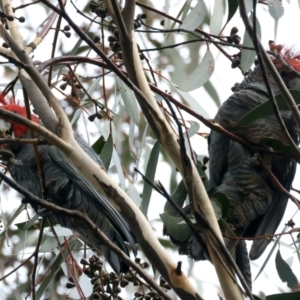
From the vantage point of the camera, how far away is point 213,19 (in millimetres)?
1854

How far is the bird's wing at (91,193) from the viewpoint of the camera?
1993 mm

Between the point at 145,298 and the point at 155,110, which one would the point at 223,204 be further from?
the point at 155,110

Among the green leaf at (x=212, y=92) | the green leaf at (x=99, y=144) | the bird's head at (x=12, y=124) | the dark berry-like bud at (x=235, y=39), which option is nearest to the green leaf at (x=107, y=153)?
the green leaf at (x=99, y=144)

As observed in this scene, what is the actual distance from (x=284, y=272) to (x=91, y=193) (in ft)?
2.25

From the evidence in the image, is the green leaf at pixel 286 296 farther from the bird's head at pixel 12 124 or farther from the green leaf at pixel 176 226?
the bird's head at pixel 12 124

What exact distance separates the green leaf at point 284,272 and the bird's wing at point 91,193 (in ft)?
1.43

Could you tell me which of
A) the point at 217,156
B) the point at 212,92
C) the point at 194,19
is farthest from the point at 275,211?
the point at 194,19

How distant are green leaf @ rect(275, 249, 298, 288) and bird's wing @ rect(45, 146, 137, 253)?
0.43 metres

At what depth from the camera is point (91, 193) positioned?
2.08 m

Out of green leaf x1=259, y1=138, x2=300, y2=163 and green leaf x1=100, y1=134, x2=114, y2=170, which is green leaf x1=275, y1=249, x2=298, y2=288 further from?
green leaf x1=100, y1=134, x2=114, y2=170

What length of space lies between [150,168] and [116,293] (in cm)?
49

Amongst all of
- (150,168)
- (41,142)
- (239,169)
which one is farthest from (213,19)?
(41,142)

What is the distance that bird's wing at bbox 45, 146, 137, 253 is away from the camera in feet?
6.54

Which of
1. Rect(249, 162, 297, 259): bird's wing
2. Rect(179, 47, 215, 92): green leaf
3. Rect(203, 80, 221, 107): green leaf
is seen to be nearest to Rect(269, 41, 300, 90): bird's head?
Rect(249, 162, 297, 259): bird's wing
